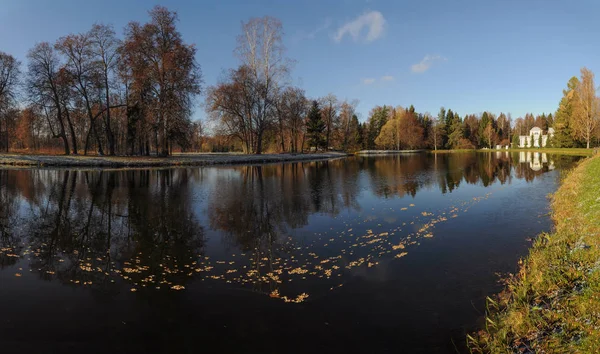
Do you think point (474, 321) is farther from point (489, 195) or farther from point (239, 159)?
point (239, 159)

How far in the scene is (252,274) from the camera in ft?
21.5

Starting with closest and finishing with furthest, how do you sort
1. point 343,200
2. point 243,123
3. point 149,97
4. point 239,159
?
point 343,200 → point 149,97 → point 239,159 → point 243,123

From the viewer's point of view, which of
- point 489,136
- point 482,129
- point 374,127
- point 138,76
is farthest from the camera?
point 482,129

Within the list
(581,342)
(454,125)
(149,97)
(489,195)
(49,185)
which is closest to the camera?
(581,342)

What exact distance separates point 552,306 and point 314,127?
72.5m

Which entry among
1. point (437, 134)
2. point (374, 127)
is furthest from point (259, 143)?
point (437, 134)

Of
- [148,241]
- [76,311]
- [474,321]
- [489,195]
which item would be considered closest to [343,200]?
[489,195]

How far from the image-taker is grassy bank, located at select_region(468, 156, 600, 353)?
3902 mm

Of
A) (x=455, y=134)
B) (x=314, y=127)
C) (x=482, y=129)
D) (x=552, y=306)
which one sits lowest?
(x=552, y=306)

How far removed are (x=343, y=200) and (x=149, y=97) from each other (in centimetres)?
3145

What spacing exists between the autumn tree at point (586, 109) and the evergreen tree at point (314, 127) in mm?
46731

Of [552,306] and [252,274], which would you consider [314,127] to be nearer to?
[252,274]

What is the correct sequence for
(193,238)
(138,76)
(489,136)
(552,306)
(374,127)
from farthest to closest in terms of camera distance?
(489,136)
(374,127)
(138,76)
(193,238)
(552,306)

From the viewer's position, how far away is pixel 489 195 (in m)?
16.2
